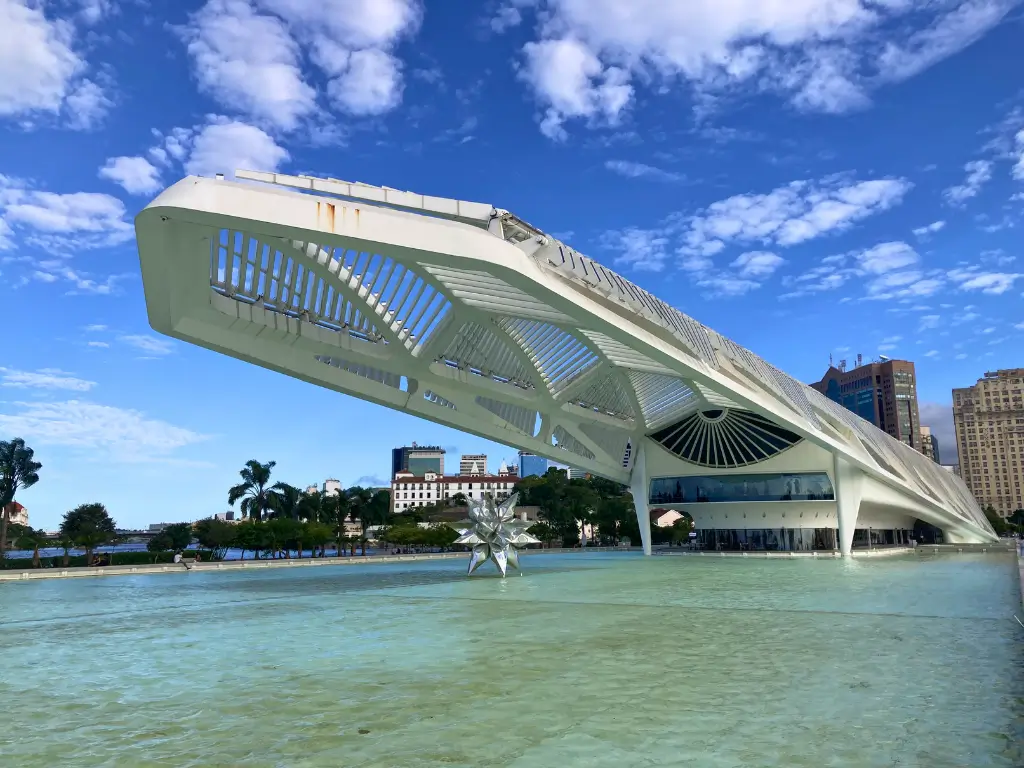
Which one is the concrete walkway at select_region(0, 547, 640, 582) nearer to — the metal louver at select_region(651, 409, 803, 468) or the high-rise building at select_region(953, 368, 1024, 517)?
the metal louver at select_region(651, 409, 803, 468)

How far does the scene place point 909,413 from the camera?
13775 cm

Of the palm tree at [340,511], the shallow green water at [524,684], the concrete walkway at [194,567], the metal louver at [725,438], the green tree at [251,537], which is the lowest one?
the concrete walkway at [194,567]

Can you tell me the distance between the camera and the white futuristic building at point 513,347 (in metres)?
15.6

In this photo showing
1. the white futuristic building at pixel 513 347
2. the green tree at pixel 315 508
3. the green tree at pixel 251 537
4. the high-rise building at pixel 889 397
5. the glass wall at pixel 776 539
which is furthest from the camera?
the high-rise building at pixel 889 397

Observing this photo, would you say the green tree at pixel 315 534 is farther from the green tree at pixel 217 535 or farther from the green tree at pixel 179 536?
the green tree at pixel 179 536

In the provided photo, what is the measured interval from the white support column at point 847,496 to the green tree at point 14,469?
42.6 metres

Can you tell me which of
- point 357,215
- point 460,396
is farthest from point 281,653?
point 460,396

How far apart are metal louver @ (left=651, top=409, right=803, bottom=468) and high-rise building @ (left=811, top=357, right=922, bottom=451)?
Answer: 335 ft

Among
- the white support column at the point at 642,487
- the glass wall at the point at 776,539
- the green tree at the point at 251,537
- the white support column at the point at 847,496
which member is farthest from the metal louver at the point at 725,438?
→ the green tree at the point at 251,537

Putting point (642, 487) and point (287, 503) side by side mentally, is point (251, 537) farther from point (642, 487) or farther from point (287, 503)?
point (642, 487)

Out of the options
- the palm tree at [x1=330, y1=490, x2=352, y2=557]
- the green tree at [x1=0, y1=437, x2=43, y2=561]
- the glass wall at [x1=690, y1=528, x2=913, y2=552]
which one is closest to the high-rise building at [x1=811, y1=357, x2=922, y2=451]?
the glass wall at [x1=690, y1=528, x2=913, y2=552]

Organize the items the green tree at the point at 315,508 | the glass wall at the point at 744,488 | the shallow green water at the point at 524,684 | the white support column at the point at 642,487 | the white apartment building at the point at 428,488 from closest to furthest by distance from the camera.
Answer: the shallow green water at the point at 524,684, the glass wall at the point at 744,488, the white support column at the point at 642,487, the green tree at the point at 315,508, the white apartment building at the point at 428,488

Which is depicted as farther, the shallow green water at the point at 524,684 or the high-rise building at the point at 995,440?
the high-rise building at the point at 995,440

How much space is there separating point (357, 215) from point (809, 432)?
22742 mm
